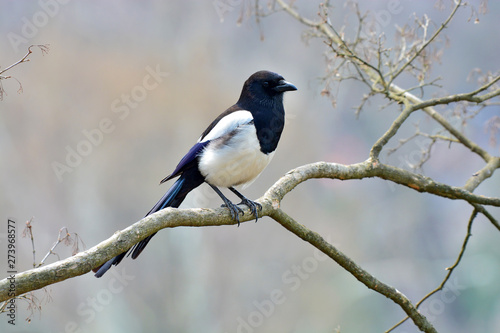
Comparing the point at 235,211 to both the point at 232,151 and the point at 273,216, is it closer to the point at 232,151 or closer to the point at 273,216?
the point at 273,216

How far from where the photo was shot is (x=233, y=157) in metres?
2.15

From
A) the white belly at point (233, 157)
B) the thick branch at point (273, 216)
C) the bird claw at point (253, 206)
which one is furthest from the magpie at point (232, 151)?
the thick branch at point (273, 216)

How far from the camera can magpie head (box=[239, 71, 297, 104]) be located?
91.1 inches

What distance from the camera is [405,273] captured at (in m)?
5.09

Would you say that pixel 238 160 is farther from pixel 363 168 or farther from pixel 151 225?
pixel 151 225

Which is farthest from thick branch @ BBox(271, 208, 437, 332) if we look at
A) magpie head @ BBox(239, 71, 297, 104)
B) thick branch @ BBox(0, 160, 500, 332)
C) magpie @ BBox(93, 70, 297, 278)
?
magpie head @ BBox(239, 71, 297, 104)

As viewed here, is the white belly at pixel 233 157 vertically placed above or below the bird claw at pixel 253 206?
above

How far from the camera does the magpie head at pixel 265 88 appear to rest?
231cm

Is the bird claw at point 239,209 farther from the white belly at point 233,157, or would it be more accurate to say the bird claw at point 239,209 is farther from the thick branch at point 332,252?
the white belly at point 233,157

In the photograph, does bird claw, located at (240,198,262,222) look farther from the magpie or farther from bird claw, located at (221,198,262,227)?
the magpie

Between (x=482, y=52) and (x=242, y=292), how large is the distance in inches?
126

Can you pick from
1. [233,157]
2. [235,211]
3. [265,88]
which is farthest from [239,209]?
[265,88]

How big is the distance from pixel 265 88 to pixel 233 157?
372 mm

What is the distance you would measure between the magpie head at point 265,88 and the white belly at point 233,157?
0.19 metres
